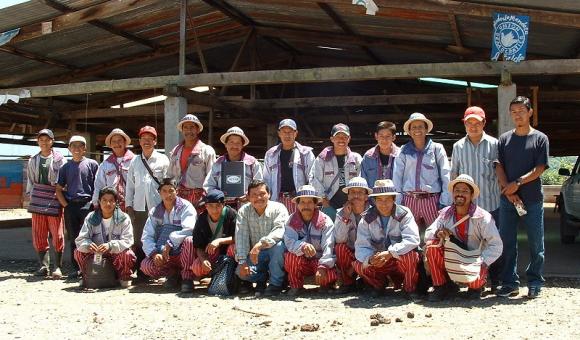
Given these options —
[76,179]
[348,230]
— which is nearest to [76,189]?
[76,179]

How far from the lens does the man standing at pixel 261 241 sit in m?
5.83

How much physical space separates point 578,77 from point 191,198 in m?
6.28

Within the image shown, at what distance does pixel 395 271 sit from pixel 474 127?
151cm

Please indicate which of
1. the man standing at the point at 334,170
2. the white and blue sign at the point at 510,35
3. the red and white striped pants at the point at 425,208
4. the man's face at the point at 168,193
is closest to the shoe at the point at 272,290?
the man standing at the point at 334,170

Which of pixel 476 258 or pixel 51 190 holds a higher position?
pixel 51 190

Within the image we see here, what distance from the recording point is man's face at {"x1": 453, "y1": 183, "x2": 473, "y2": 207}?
17.5 feet

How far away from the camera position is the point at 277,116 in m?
12.2

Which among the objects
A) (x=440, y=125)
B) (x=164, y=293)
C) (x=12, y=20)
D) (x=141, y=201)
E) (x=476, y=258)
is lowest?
(x=164, y=293)

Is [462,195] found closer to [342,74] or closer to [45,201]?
[342,74]

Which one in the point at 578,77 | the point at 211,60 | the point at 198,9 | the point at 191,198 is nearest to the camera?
the point at 191,198

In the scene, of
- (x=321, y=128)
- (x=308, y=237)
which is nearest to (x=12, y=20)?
(x=308, y=237)

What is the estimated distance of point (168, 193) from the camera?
6250 mm

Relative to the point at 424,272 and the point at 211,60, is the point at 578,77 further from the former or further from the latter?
the point at 211,60

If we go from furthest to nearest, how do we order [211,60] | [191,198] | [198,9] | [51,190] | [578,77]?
[211,60] → [578,77] → [198,9] → [51,190] → [191,198]
